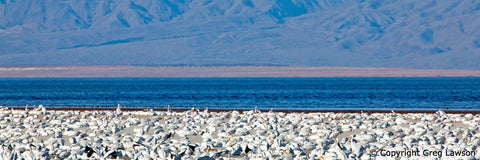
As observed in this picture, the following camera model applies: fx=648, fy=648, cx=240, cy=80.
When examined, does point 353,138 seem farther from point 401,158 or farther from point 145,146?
point 145,146

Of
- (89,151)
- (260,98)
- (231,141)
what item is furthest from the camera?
(260,98)

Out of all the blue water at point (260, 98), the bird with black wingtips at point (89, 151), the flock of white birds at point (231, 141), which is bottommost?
the bird with black wingtips at point (89, 151)

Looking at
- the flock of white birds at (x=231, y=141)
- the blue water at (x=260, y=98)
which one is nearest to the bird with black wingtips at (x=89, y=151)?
the flock of white birds at (x=231, y=141)

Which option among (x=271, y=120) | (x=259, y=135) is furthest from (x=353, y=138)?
(x=271, y=120)

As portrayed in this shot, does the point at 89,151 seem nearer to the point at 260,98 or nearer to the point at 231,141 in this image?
the point at 231,141

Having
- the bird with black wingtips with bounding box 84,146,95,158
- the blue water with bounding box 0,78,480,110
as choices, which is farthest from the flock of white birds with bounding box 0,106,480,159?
the blue water with bounding box 0,78,480,110

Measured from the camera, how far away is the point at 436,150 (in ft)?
45.8

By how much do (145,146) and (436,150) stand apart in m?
6.45

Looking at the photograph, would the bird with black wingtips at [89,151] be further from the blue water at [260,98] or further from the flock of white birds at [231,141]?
the blue water at [260,98]

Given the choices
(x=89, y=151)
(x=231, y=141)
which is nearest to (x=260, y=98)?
(x=231, y=141)

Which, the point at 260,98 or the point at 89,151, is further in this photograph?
the point at 260,98

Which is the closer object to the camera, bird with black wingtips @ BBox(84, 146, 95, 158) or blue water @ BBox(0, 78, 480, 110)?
bird with black wingtips @ BBox(84, 146, 95, 158)

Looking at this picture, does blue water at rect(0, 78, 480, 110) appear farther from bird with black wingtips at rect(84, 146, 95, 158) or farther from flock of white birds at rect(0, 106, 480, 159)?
bird with black wingtips at rect(84, 146, 95, 158)

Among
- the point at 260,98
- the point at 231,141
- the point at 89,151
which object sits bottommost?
the point at 89,151
